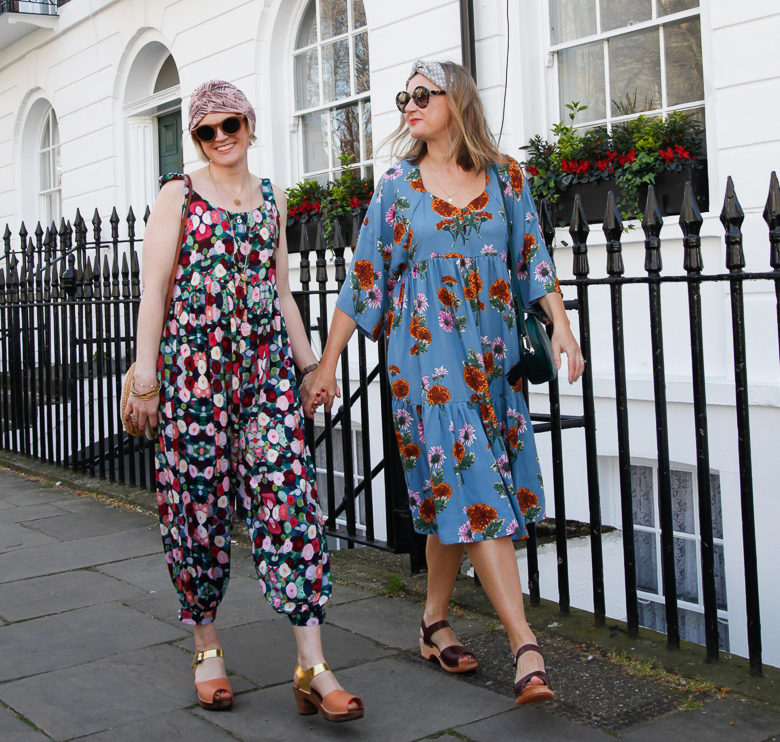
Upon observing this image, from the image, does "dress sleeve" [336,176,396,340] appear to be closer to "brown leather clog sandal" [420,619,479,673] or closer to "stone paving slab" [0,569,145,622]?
"brown leather clog sandal" [420,619,479,673]

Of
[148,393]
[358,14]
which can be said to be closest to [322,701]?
[148,393]

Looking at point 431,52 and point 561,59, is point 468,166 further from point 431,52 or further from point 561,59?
point 431,52

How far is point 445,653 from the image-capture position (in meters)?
3.22

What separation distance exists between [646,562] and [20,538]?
362cm

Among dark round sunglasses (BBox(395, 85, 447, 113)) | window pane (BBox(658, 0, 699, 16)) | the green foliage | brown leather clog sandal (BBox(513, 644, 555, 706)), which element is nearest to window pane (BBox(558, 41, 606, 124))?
the green foliage

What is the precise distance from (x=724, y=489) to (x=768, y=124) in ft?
6.44

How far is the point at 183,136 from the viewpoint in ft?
35.3

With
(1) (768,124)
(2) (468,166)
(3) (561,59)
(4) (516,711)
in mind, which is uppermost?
(3) (561,59)

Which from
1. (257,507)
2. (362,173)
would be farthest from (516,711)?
(362,173)

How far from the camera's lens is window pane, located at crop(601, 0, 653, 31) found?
6105 mm

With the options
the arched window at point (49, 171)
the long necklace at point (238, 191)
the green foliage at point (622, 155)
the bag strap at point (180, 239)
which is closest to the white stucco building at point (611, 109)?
the green foliage at point (622, 155)

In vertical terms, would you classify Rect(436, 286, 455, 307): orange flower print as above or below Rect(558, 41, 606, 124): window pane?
below

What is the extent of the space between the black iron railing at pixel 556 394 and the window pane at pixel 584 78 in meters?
1.25

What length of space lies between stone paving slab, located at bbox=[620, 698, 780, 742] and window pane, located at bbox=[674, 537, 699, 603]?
303 centimetres
